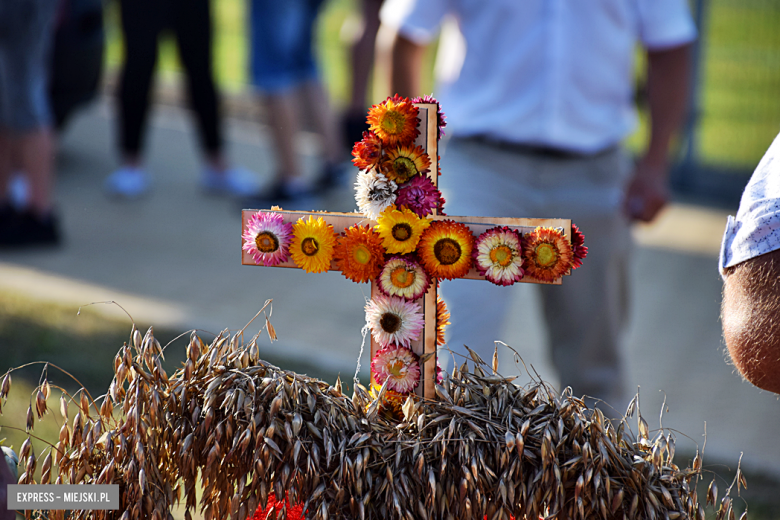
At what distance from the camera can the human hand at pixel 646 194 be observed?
89.2 inches

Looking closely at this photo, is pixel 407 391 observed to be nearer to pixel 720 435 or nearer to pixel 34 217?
pixel 720 435

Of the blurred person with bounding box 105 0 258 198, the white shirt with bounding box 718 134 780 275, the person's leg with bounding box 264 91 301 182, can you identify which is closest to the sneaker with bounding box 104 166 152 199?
the blurred person with bounding box 105 0 258 198

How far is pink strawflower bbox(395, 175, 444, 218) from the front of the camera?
122 centimetres

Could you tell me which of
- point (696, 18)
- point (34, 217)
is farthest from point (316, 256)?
point (696, 18)

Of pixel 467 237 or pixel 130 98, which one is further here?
pixel 130 98

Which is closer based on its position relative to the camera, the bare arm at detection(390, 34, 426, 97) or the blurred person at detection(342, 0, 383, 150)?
the bare arm at detection(390, 34, 426, 97)

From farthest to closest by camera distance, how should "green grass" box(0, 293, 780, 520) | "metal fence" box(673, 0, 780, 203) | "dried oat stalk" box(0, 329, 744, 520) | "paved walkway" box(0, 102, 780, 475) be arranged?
"metal fence" box(673, 0, 780, 203)
"paved walkway" box(0, 102, 780, 475)
"green grass" box(0, 293, 780, 520)
"dried oat stalk" box(0, 329, 744, 520)

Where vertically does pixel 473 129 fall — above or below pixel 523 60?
below

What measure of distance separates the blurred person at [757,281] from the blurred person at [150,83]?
4421mm

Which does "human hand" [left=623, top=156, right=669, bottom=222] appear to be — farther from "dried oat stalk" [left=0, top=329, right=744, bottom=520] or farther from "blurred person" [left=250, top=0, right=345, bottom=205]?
"blurred person" [left=250, top=0, right=345, bottom=205]

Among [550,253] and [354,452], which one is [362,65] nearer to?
[550,253]

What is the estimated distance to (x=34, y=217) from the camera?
4.33 metres

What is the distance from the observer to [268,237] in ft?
4.07

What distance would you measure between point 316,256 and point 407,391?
26cm
